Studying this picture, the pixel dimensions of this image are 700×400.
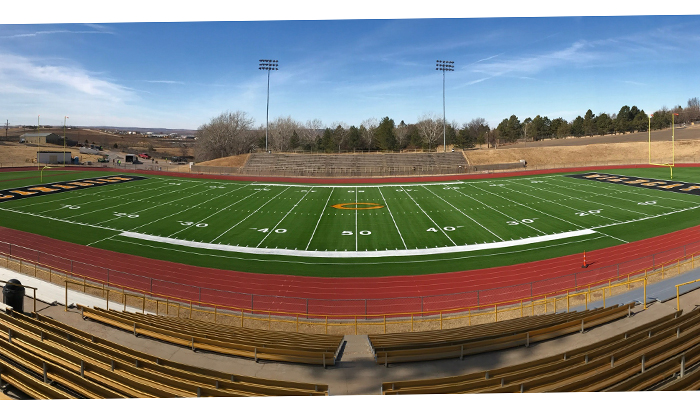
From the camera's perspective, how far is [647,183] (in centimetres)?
3466

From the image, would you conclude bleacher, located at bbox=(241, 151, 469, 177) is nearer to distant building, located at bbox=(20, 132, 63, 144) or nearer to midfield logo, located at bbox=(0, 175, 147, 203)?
midfield logo, located at bbox=(0, 175, 147, 203)

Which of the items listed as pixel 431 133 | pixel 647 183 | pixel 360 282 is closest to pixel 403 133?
pixel 431 133

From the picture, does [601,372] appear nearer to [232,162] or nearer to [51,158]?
[232,162]

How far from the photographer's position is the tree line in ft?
254

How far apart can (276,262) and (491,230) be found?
462 inches

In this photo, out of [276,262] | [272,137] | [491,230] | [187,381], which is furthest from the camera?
[272,137]

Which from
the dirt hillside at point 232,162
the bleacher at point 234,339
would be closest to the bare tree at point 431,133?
the dirt hillside at point 232,162

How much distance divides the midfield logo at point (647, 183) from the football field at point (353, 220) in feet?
0.91

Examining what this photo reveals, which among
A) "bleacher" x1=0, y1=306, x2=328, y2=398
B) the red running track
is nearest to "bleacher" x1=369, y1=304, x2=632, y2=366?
"bleacher" x1=0, y1=306, x2=328, y2=398

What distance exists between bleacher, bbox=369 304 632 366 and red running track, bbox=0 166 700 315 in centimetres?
375

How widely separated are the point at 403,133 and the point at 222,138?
41.5 m

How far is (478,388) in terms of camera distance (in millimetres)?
5117

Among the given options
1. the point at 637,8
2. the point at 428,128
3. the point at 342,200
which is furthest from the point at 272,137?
the point at 637,8

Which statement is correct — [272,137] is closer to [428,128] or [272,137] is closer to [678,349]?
[428,128]
